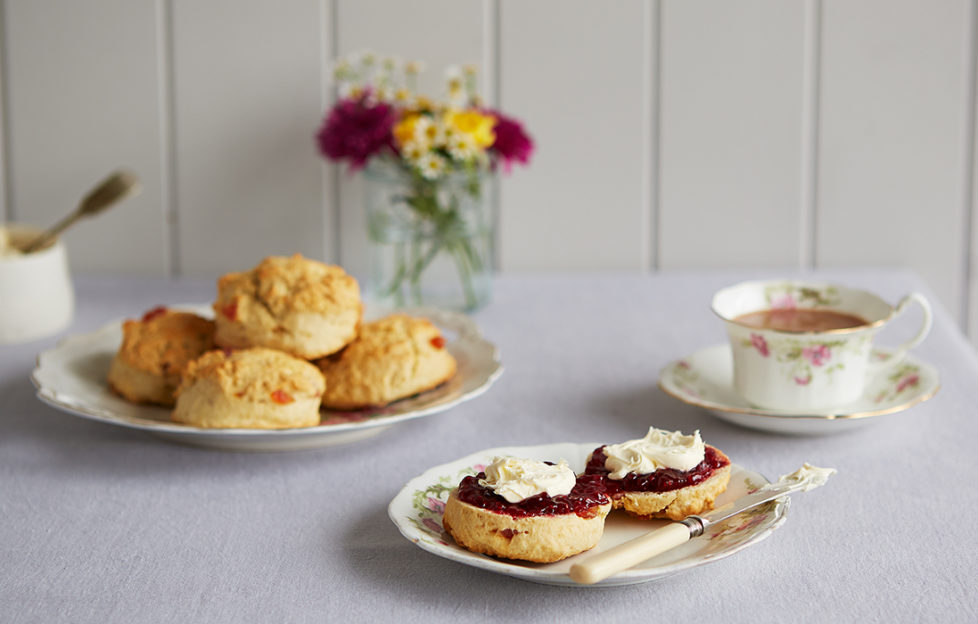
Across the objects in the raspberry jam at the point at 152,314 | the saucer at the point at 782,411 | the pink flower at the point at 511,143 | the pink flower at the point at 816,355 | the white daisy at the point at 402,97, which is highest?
the white daisy at the point at 402,97

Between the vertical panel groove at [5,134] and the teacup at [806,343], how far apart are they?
4.39ft

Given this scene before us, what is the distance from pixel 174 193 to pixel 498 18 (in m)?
0.65

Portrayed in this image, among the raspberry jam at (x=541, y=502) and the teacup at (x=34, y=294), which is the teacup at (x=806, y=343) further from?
the teacup at (x=34, y=294)

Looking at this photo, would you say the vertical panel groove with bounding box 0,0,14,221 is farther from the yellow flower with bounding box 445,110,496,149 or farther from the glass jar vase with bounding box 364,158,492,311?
the yellow flower with bounding box 445,110,496,149

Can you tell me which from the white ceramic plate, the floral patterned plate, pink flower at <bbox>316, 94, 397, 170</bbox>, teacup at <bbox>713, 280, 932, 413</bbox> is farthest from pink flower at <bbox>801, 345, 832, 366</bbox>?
pink flower at <bbox>316, 94, 397, 170</bbox>

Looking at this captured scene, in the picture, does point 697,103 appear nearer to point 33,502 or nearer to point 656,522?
point 656,522

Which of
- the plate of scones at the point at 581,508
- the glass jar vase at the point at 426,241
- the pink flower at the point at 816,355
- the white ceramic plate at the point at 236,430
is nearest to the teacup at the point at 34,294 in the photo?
the white ceramic plate at the point at 236,430

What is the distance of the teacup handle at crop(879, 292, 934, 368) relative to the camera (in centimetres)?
107

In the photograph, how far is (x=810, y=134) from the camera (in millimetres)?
1731

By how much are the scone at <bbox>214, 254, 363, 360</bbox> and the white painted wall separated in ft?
2.24

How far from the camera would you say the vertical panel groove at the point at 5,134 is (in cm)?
178

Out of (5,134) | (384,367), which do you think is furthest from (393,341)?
(5,134)

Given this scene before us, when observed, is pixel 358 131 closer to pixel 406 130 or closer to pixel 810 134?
pixel 406 130

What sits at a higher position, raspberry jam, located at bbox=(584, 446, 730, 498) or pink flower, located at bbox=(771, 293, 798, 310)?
pink flower, located at bbox=(771, 293, 798, 310)
